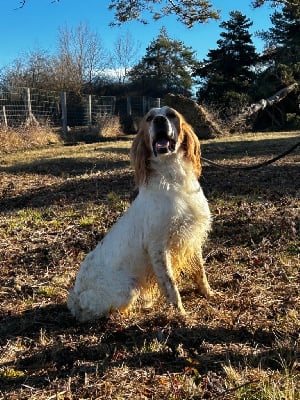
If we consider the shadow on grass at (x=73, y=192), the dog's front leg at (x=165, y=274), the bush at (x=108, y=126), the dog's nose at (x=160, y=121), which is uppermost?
the bush at (x=108, y=126)

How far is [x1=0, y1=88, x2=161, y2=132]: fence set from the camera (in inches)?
806

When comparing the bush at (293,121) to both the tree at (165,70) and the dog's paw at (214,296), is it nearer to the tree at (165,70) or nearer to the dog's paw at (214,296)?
the tree at (165,70)

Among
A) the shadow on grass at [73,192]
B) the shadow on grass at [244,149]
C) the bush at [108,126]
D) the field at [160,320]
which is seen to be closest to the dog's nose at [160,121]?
the field at [160,320]

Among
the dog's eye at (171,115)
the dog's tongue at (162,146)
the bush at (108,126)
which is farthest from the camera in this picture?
the bush at (108,126)

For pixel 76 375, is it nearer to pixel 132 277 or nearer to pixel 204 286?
pixel 132 277

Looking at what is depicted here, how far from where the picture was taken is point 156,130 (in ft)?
12.4

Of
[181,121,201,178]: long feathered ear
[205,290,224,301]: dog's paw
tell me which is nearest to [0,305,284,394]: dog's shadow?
A: [205,290,224,301]: dog's paw

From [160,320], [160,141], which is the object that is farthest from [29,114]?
[160,320]

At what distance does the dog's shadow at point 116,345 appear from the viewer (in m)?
3.05

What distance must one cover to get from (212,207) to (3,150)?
36.9 feet

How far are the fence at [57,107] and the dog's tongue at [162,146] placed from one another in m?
15.5

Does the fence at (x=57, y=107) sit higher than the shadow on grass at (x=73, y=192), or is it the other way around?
the fence at (x=57, y=107)

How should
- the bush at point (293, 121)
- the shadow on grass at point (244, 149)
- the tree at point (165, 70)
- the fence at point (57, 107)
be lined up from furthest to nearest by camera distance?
1. the tree at point (165, 70)
2. the bush at point (293, 121)
3. the fence at point (57, 107)
4. the shadow on grass at point (244, 149)

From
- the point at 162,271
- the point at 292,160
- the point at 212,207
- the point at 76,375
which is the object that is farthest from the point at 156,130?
the point at 292,160
